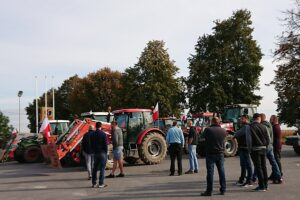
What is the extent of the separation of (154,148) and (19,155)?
33.9ft

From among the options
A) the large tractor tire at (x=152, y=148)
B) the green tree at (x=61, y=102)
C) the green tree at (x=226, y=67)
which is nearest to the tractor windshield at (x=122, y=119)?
the large tractor tire at (x=152, y=148)

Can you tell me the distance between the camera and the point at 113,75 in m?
65.1

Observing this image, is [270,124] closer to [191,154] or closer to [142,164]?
[191,154]

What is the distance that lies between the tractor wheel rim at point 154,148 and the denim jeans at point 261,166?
8544mm

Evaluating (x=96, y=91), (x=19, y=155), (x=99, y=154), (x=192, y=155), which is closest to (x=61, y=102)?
(x=96, y=91)

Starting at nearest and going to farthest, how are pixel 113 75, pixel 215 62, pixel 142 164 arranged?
1. pixel 142 164
2. pixel 215 62
3. pixel 113 75

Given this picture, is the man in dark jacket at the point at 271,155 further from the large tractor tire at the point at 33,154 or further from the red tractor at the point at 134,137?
the large tractor tire at the point at 33,154

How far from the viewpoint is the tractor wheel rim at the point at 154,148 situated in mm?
19250

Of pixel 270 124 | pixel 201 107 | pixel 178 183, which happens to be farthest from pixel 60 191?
pixel 201 107

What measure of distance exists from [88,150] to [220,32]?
1246 inches

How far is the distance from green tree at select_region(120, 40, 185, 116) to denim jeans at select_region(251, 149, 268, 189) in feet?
121

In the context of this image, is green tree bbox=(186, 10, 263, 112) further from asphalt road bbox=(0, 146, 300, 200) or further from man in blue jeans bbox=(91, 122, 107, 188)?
man in blue jeans bbox=(91, 122, 107, 188)

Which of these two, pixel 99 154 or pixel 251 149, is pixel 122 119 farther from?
pixel 251 149

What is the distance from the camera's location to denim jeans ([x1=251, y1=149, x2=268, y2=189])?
1092 cm
